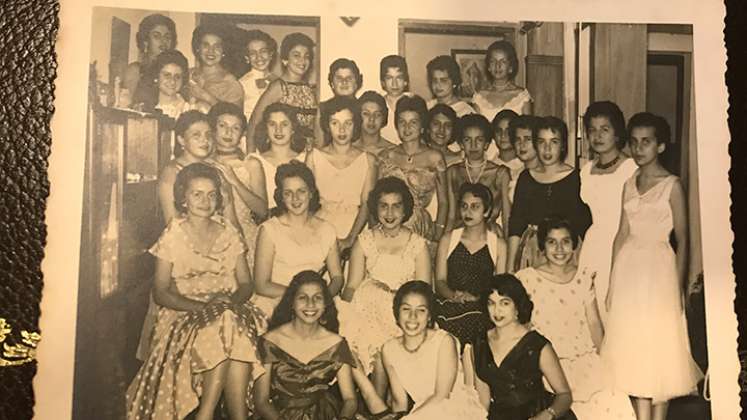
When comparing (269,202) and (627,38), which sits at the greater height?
(627,38)

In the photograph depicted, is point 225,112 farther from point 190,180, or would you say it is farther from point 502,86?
point 502,86

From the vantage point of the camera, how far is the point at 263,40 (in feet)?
1.97

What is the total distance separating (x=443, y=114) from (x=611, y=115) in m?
0.14

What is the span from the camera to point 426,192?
1.99ft

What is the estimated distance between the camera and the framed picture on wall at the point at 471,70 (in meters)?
0.61

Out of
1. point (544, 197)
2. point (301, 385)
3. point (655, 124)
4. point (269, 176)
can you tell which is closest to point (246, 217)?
point (269, 176)

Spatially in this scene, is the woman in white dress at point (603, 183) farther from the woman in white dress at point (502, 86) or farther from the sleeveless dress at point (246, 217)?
the sleeveless dress at point (246, 217)

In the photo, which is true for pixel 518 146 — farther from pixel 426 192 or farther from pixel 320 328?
pixel 320 328

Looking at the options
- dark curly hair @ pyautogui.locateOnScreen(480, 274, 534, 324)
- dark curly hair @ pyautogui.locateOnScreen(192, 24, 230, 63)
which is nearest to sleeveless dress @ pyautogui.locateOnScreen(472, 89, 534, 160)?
dark curly hair @ pyautogui.locateOnScreen(480, 274, 534, 324)

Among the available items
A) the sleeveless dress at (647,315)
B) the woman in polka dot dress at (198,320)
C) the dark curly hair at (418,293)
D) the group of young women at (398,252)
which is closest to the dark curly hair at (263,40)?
the group of young women at (398,252)

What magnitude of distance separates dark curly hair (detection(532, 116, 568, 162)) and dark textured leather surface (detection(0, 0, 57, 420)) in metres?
0.39

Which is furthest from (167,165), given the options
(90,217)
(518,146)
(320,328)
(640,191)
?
(640,191)

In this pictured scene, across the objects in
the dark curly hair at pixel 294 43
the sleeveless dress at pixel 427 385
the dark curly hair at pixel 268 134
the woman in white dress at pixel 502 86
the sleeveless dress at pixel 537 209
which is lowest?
the sleeveless dress at pixel 427 385

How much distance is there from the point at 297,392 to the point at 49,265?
0.21 metres
